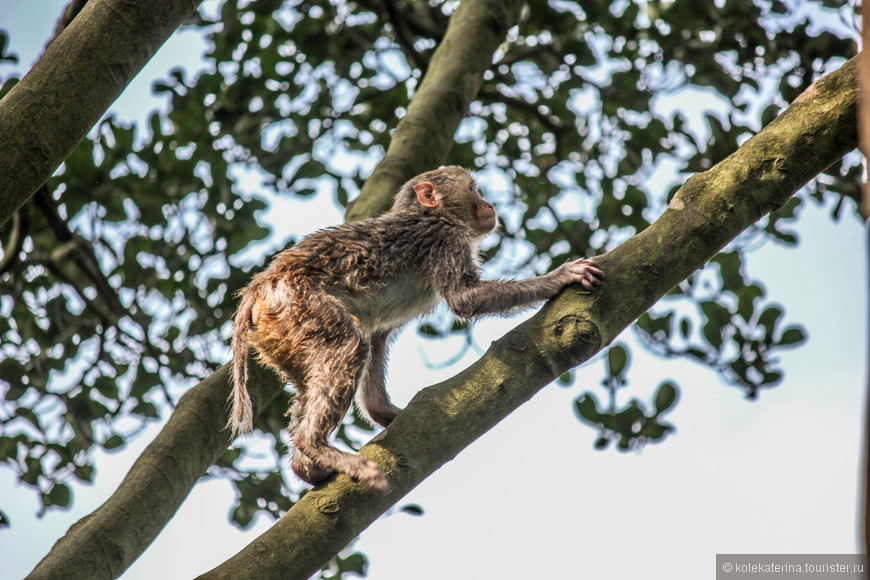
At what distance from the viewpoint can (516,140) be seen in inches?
242

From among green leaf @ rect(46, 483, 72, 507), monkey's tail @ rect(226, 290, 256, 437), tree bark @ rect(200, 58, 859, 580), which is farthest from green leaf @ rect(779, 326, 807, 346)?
green leaf @ rect(46, 483, 72, 507)

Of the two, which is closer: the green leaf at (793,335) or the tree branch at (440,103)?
the green leaf at (793,335)

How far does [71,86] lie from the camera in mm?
2768

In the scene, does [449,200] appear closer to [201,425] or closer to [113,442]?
[201,425]

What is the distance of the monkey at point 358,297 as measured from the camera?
3.40m

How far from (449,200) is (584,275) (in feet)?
6.22

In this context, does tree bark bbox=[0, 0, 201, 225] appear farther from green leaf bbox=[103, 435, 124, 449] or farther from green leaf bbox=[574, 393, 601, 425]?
green leaf bbox=[574, 393, 601, 425]

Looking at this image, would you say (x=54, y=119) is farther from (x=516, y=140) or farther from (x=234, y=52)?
(x=516, y=140)

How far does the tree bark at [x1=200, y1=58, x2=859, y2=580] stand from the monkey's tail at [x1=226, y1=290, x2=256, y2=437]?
0.98 meters

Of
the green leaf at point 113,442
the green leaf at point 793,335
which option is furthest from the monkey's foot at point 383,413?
the green leaf at point 793,335

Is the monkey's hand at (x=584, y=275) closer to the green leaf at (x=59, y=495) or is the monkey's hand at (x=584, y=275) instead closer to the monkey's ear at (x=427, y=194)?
the monkey's ear at (x=427, y=194)

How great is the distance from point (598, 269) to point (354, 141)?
3363 millimetres

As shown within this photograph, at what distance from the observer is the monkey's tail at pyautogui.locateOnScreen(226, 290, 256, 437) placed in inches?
143

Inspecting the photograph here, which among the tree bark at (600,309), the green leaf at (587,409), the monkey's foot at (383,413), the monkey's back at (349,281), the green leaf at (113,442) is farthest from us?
the green leaf at (113,442)
